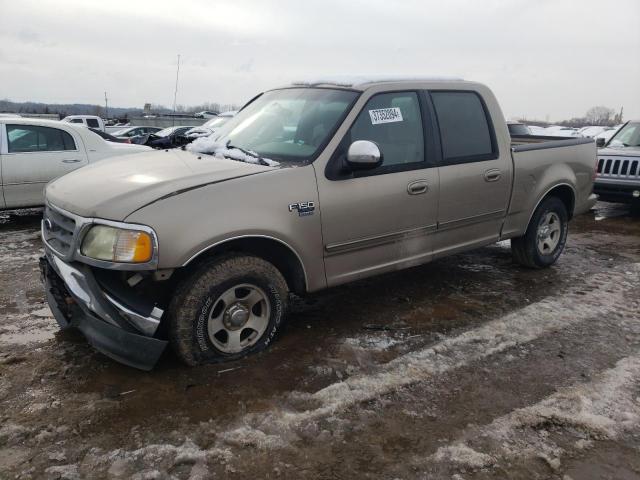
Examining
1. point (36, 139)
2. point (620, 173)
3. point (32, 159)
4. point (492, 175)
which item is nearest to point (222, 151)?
point (492, 175)

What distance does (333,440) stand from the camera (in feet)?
8.97

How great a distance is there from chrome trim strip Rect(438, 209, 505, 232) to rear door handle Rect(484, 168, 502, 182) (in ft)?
1.03

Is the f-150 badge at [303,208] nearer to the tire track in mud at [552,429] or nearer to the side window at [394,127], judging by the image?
the side window at [394,127]

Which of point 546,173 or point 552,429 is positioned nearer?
point 552,429

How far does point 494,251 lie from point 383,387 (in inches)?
156

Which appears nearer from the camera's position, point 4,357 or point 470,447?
point 470,447

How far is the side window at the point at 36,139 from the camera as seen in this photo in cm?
738

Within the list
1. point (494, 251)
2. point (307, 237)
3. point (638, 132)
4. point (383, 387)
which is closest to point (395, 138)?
point (307, 237)

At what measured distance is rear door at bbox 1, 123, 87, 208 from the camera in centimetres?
725

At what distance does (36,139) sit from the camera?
7.57 metres

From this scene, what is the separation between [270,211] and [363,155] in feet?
2.52

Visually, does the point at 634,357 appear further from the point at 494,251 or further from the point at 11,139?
the point at 11,139

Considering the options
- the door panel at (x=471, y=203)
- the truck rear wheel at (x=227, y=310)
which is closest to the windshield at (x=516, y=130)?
the door panel at (x=471, y=203)

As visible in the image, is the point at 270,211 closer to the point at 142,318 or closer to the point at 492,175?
the point at 142,318
